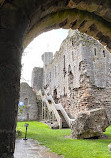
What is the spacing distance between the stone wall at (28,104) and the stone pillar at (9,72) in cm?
1881

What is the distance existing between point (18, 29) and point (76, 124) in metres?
6.40

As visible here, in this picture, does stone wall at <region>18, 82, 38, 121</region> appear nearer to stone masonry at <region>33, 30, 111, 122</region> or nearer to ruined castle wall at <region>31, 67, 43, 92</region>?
stone masonry at <region>33, 30, 111, 122</region>

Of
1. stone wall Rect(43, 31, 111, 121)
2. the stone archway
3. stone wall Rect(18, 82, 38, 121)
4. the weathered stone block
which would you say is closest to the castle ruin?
stone wall Rect(43, 31, 111, 121)

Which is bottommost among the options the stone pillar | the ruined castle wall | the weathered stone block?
the weathered stone block

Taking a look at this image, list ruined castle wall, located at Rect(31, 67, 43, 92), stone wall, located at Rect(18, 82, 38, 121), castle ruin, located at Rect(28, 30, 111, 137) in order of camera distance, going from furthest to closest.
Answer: ruined castle wall, located at Rect(31, 67, 43, 92)
stone wall, located at Rect(18, 82, 38, 121)
castle ruin, located at Rect(28, 30, 111, 137)

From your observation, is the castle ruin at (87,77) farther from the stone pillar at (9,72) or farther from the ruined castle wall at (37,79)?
the ruined castle wall at (37,79)

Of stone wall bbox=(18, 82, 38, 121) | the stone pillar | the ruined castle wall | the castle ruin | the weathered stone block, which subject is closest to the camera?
the stone pillar

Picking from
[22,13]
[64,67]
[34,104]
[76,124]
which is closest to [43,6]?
[22,13]

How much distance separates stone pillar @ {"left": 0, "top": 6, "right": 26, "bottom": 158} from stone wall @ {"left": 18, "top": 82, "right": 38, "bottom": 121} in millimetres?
18812

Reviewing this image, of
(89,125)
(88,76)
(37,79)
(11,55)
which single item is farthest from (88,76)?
(37,79)

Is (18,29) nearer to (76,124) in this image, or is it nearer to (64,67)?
(76,124)

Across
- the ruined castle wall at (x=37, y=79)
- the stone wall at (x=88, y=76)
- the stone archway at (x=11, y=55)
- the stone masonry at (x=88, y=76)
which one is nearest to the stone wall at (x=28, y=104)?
the stone masonry at (x=88, y=76)

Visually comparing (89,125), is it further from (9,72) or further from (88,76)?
(9,72)

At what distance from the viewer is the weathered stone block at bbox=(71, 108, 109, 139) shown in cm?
698
